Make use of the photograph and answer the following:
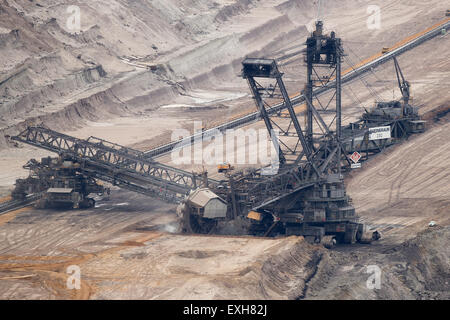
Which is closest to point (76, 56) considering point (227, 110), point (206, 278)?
point (227, 110)

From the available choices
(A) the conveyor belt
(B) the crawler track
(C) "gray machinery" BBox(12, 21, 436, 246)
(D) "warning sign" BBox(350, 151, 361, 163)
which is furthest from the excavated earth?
(D) "warning sign" BBox(350, 151, 361, 163)

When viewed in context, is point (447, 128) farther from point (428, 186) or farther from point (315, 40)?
point (315, 40)

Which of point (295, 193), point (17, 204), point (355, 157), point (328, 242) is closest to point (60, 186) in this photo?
point (17, 204)

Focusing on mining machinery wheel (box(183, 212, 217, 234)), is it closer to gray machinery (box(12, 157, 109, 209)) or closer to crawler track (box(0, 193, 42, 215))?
gray machinery (box(12, 157, 109, 209))

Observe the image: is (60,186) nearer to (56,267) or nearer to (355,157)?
(56,267)

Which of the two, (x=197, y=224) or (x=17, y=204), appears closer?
(x=197, y=224)

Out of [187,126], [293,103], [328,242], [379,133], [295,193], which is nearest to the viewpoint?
[328,242]

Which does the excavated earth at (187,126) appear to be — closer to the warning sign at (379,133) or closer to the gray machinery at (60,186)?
the gray machinery at (60,186)
